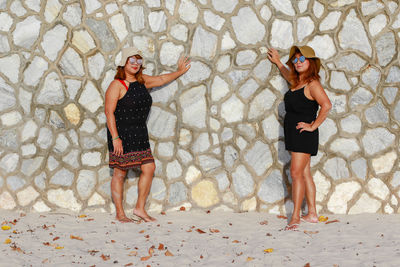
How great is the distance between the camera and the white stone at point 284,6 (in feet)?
17.6

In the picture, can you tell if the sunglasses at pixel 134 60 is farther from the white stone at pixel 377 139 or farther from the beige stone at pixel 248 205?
the white stone at pixel 377 139

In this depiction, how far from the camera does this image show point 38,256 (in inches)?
159

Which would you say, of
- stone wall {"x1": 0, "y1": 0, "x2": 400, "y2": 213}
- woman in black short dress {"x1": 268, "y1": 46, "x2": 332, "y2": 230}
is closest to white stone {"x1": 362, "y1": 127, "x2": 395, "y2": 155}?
stone wall {"x1": 0, "y1": 0, "x2": 400, "y2": 213}

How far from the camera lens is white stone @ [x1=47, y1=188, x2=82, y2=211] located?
5512 mm

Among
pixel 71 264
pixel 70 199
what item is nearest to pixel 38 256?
pixel 71 264

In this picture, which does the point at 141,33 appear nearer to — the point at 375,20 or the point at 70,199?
the point at 70,199

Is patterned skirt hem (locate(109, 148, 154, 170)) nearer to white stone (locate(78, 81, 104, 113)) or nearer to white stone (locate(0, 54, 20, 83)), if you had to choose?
white stone (locate(78, 81, 104, 113))

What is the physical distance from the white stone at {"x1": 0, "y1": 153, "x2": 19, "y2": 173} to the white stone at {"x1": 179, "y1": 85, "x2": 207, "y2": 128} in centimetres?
209

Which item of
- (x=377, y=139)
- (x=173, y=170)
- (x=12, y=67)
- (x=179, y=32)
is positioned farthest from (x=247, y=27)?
(x=12, y=67)

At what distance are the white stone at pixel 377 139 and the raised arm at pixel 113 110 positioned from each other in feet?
9.39

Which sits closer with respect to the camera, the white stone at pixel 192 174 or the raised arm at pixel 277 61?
the raised arm at pixel 277 61

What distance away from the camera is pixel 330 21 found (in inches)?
211

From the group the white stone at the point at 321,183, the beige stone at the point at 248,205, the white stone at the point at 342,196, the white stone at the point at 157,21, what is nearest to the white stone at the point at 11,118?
the white stone at the point at 157,21

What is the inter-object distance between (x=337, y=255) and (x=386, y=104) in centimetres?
220
